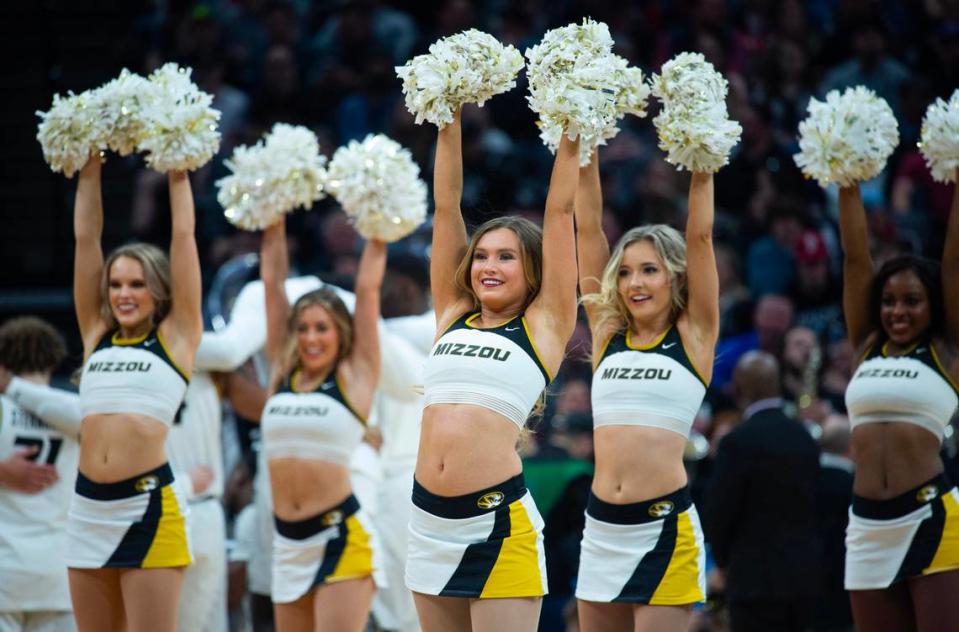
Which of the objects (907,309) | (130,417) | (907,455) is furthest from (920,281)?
(130,417)

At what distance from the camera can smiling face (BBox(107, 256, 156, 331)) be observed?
559 cm

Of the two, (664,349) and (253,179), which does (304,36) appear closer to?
(253,179)

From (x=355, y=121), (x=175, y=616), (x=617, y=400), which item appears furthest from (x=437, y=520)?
(x=355, y=121)

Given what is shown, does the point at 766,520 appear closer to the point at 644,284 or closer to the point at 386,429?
the point at 644,284

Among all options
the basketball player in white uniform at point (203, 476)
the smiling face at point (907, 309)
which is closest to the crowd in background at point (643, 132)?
the basketball player in white uniform at point (203, 476)

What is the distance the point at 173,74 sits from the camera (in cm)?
575

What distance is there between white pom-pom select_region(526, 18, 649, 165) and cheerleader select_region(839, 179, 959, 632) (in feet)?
4.62

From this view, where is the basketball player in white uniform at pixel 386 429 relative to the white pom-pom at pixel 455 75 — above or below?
below

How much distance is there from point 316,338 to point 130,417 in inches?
37.1

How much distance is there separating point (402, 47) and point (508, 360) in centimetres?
695

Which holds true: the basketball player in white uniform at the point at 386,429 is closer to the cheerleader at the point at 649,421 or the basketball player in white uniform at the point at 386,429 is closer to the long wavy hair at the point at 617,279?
the long wavy hair at the point at 617,279

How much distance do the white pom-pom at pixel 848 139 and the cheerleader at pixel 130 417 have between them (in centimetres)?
262

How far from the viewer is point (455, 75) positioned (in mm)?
4715

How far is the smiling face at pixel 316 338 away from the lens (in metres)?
5.99
